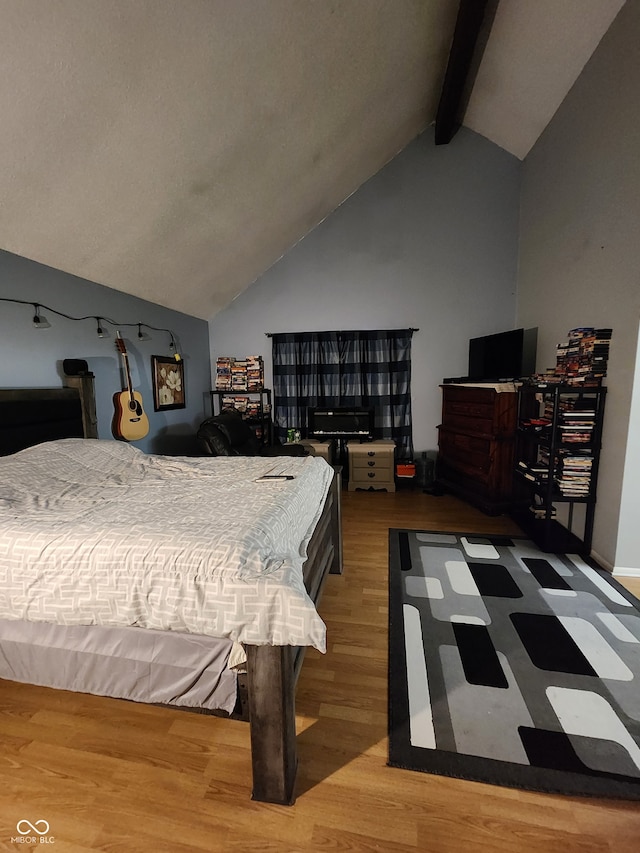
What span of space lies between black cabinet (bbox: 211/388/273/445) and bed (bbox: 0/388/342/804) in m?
3.10

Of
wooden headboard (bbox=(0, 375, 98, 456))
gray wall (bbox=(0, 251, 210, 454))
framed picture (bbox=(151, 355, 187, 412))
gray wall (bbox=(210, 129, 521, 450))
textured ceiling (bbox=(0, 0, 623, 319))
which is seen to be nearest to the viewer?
textured ceiling (bbox=(0, 0, 623, 319))

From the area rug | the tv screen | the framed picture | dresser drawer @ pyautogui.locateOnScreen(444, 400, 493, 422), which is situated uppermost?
the framed picture

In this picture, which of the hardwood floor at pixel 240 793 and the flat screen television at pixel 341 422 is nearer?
the hardwood floor at pixel 240 793

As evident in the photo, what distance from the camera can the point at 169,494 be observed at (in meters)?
1.92

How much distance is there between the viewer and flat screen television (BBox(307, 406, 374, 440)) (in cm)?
459

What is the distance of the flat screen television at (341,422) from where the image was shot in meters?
4.59

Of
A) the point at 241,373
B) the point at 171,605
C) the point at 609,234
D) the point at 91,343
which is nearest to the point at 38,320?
the point at 91,343

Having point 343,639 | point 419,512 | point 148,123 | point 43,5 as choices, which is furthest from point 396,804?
point 148,123

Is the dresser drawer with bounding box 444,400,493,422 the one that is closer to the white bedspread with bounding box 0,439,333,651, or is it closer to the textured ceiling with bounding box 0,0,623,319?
the white bedspread with bounding box 0,439,333,651

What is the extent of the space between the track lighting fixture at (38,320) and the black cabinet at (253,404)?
93.1 inches

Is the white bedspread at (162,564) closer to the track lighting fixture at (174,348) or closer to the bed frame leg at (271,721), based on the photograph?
the bed frame leg at (271,721)

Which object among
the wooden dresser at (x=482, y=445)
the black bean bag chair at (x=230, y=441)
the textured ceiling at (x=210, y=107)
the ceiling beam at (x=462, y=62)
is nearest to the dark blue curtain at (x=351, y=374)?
the wooden dresser at (x=482, y=445)

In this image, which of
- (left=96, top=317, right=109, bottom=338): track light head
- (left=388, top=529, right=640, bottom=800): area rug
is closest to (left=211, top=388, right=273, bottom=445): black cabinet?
(left=96, top=317, right=109, bottom=338): track light head

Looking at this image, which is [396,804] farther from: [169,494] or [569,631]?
[169,494]
